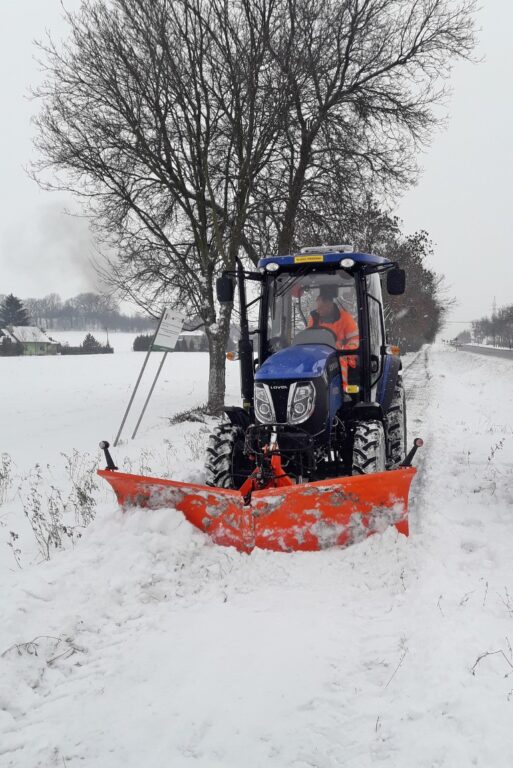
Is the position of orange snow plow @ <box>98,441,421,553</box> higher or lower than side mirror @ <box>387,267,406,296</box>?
lower

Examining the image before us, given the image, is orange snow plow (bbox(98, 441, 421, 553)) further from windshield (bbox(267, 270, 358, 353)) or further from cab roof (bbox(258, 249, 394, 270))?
cab roof (bbox(258, 249, 394, 270))

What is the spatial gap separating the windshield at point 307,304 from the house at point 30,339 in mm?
64298

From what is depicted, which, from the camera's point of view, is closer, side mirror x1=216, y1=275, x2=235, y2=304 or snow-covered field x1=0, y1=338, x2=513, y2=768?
snow-covered field x1=0, y1=338, x2=513, y2=768

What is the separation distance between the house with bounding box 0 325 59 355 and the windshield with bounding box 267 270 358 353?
211 ft

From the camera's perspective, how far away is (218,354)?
11766 mm

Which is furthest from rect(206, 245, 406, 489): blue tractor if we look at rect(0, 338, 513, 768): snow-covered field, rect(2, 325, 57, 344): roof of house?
rect(2, 325, 57, 344): roof of house

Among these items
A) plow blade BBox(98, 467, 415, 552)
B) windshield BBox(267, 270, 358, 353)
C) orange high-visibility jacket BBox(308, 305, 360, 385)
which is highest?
windshield BBox(267, 270, 358, 353)

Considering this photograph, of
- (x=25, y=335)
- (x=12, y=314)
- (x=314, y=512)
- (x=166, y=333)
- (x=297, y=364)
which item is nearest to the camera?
(x=314, y=512)

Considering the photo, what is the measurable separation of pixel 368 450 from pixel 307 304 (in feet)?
5.28

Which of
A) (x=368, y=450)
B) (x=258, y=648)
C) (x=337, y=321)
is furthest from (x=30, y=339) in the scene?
(x=258, y=648)

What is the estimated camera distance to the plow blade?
3775mm

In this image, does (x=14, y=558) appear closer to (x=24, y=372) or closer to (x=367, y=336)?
(x=367, y=336)

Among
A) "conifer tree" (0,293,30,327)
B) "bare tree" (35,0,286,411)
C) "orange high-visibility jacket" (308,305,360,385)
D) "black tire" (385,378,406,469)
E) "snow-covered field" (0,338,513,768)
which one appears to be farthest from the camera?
"conifer tree" (0,293,30,327)

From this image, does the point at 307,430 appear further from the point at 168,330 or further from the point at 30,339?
the point at 30,339
